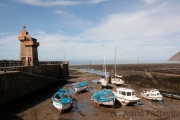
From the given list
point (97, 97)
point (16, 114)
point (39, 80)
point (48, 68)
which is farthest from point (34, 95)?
point (48, 68)

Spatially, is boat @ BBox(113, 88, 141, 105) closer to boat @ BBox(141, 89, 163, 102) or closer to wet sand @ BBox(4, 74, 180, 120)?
wet sand @ BBox(4, 74, 180, 120)

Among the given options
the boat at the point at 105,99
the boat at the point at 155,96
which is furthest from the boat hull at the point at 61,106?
the boat at the point at 155,96

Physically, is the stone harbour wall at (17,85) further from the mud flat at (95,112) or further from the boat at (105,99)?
the boat at (105,99)

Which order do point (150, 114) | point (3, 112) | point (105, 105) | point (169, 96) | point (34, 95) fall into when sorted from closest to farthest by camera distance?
point (3, 112) < point (150, 114) < point (105, 105) < point (34, 95) < point (169, 96)

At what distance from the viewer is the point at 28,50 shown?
107 feet

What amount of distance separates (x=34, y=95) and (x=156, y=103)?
60.5 feet

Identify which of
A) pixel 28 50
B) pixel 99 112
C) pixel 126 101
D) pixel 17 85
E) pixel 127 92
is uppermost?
pixel 28 50

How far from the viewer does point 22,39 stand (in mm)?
33594

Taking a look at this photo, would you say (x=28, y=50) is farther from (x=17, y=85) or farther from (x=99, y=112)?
(x=99, y=112)

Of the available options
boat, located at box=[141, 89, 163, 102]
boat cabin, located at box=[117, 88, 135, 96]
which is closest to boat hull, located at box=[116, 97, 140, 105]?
boat cabin, located at box=[117, 88, 135, 96]

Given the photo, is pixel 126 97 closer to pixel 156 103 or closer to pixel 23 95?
pixel 156 103

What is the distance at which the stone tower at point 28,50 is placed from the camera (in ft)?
106

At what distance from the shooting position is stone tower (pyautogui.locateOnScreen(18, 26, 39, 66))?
32.2 m

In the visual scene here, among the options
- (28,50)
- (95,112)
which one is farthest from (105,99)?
(28,50)
